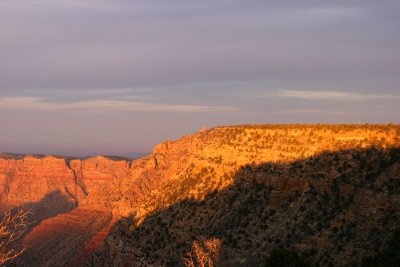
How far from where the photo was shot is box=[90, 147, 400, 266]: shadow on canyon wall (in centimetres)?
4241

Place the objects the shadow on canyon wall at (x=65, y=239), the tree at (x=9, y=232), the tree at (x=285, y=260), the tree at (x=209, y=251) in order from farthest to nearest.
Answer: the shadow on canyon wall at (x=65, y=239) < the tree at (x=209, y=251) < the tree at (x=285, y=260) < the tree at (x=9, y=232)

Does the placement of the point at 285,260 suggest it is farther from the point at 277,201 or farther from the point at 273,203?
the point at 273,203

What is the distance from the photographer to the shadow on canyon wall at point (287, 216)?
139ft

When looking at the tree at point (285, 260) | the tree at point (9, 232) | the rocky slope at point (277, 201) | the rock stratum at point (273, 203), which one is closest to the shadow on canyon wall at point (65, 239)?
the rock stratum at point (273, 203)

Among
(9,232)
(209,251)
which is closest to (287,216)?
(209,251)

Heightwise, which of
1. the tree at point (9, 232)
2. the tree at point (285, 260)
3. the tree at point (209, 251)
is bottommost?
the tree at point (209, 251)

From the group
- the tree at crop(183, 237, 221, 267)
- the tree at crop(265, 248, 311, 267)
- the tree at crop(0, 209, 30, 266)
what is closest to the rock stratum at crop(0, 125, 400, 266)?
the tree at crop(183, 237, 221, 267)

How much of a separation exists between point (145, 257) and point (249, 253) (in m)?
15.0

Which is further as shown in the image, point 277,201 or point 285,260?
point 277,201

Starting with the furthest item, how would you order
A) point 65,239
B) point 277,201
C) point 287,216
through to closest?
point 65,239 < point 277,201 < point 287,216

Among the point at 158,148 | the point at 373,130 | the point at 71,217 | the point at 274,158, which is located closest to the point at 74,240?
the point at 71,217

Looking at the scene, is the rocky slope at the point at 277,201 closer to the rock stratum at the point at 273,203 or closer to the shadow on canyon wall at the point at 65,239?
the rock stratum at the point at 273,203

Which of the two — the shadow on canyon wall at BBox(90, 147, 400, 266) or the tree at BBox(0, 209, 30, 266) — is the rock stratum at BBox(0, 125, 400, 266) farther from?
the tree at BBox(0, 209, 30, 266)

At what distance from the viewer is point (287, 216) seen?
162 feet
